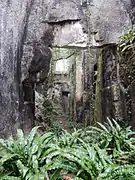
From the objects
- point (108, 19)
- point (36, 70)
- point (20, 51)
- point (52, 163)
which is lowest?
point (52, 163)

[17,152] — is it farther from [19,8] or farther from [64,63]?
[64,63]

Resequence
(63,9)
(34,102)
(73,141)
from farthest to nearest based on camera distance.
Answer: (34,102) < (63,9) < (73,141)

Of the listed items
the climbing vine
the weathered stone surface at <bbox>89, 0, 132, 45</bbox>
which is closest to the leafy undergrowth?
the climbing vine

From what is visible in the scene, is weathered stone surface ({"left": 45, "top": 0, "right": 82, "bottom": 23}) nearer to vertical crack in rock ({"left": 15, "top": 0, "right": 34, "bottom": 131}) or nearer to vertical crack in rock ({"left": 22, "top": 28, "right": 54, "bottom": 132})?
vertical crack in rock ({"left": 22, "top": 28, "right": 54, "bottom": 132})

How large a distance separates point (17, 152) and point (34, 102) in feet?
16.8

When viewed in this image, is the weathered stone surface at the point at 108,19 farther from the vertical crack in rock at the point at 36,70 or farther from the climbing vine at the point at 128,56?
the climbing vine at the point at 128,56

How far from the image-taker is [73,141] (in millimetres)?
3428

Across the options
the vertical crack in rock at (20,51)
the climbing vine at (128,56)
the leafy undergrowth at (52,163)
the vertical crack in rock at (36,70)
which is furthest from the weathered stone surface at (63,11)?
the leafy undergrowth at (52,163)

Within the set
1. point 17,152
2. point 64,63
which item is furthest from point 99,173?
point 64,63

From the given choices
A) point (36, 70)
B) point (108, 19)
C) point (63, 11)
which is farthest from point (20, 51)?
point (108, 19)

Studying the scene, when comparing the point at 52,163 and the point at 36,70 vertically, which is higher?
the point at 36,70

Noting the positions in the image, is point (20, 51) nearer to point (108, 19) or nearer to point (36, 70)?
point (36, 70)

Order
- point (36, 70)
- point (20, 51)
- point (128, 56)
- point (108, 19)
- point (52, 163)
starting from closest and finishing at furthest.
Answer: point (52, 163) < point (128, 56) < point (20, 51) < point (108, 19) < point (36, 70)

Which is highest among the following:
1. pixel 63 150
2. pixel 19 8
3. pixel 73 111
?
pixel 19 8
